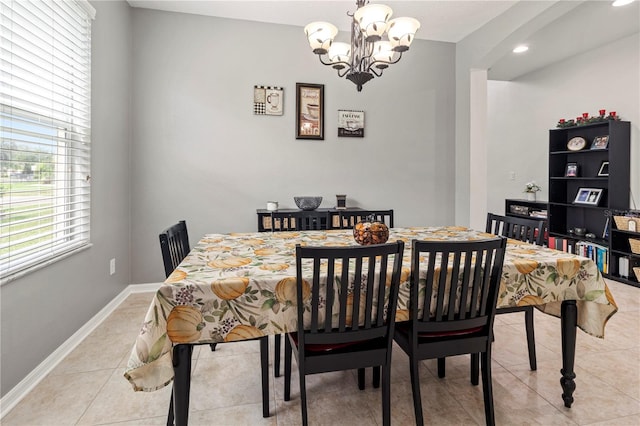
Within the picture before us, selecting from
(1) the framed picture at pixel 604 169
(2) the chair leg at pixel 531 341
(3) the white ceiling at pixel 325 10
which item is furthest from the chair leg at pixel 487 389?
(1) the framed picture at pixel 604 169

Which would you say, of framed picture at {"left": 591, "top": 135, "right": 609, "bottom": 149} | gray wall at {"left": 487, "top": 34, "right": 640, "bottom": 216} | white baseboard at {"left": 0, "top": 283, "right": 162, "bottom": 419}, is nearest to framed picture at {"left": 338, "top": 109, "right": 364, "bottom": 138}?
white baseboard at {"left": 0, "top": 283, "right": 162, "bottom": 419}

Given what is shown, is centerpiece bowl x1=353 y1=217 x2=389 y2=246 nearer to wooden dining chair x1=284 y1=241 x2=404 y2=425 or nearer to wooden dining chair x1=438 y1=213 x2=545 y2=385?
wooden dining chair x1=284 y1=241 x2=404 y2=425

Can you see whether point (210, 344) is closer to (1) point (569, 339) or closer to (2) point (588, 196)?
(1) point (569, 339)

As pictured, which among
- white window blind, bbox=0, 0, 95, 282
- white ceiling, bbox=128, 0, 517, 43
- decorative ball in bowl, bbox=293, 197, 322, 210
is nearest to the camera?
white window blind, bbox=0, 0, 95, 282

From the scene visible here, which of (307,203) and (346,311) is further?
(307,203)

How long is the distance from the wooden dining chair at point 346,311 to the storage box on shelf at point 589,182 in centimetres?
397

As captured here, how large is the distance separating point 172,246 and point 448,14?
3408 millimetres

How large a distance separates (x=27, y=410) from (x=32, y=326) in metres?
0.43

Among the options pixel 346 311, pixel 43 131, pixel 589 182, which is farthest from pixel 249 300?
pixel 589 182

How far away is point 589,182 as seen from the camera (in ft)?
14.9

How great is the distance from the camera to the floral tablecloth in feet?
4.01

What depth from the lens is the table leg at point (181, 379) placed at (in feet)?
4.22

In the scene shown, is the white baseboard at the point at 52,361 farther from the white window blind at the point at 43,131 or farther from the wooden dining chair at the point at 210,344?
the wooden dining chair at the point at 210,344

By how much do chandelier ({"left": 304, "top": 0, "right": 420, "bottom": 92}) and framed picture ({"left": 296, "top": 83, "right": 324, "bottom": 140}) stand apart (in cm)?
123
